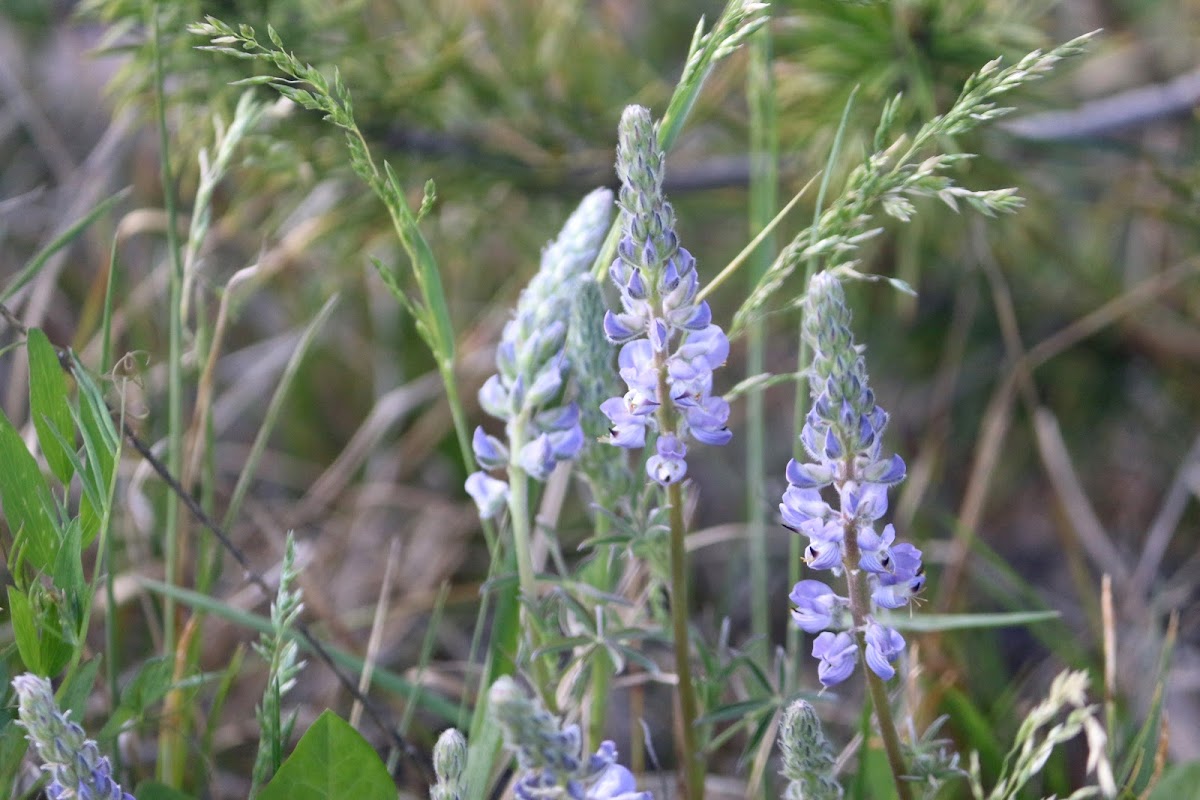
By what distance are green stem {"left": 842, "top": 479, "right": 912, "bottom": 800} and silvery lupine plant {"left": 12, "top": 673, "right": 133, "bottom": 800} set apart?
1.98ft

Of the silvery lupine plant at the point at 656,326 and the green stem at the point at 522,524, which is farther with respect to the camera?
the green stem at the point at 522,524

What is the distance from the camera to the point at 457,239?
2.47 meters

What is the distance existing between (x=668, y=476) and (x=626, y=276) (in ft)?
0.55

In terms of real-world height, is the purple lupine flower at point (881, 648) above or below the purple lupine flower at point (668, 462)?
below

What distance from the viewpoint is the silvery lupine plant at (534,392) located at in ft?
3.25

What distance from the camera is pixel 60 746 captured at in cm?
82

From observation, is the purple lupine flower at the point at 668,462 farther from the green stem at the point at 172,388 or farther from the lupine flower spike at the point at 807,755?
the green stem at the point at 172,388

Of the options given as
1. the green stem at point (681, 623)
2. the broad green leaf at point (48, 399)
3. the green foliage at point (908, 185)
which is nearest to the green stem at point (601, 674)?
the green stem at point (681, 623)

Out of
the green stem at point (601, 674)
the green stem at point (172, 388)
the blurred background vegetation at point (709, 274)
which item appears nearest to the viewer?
the green stem at point (601, 674)

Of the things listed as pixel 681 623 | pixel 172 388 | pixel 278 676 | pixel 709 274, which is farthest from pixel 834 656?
pixel 709 274

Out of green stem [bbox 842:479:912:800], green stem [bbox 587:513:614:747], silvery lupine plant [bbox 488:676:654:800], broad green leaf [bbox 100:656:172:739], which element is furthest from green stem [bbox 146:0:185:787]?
green stem [bbox 842:479:912:800]

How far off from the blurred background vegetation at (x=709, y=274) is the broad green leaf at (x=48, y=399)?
0.24 m

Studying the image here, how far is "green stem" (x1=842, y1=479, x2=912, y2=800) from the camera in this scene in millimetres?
909

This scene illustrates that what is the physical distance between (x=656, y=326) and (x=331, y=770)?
1.69 feet
